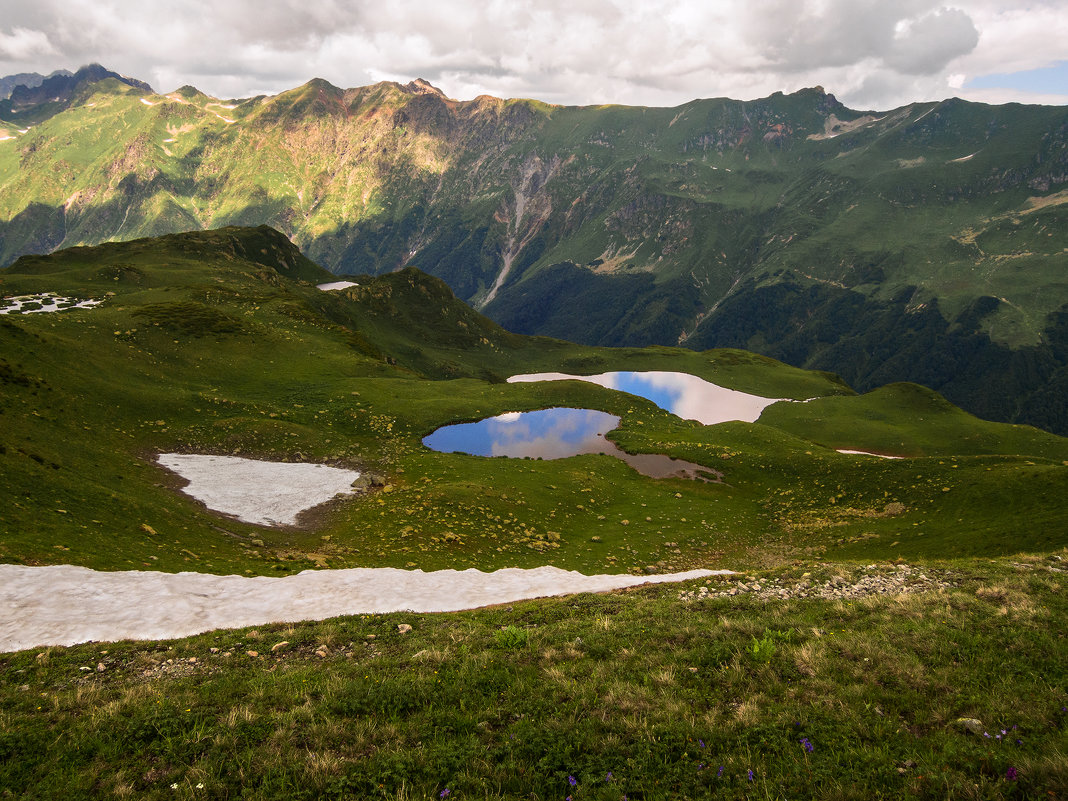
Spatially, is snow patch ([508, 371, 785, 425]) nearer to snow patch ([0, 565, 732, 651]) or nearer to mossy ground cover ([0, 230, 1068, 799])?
mossy ground cover ([0, 230, 1068, 799])

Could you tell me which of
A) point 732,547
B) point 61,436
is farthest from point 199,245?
point 732,547

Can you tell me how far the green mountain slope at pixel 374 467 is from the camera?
94.3 ft

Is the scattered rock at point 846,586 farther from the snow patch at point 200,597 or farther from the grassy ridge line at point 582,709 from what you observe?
the snow patch at point 200,597

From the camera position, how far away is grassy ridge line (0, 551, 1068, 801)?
7.98 meters

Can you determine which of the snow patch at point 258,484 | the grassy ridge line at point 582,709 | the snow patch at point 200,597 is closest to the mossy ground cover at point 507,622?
the grassy ridge line at point 582,709

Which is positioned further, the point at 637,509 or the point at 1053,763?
the point at 637,509

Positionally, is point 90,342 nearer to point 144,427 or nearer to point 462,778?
point 144,427

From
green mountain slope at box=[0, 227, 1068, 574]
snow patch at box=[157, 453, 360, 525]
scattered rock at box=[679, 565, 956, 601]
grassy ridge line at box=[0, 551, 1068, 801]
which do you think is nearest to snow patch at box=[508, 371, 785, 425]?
green mountain slope at box=[0, 227, 1068, 574]

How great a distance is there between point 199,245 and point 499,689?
152 meters

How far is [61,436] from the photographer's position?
34.7m

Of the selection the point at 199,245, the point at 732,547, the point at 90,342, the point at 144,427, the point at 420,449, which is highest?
Result: the point at 199,245

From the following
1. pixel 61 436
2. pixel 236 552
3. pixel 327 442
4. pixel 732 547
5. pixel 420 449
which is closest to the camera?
pixel 236 552

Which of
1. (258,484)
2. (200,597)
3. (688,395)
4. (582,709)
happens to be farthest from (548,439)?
(688,395)

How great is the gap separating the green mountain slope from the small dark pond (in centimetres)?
209
